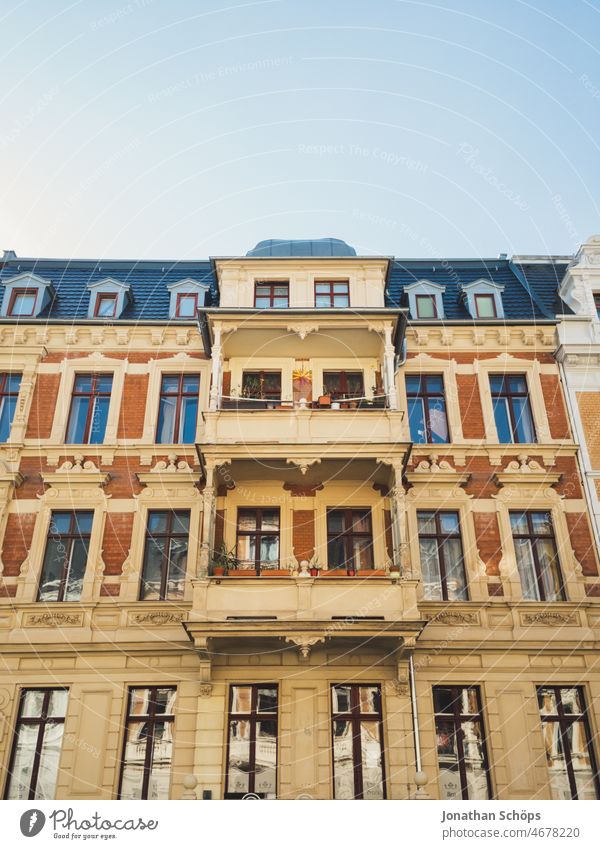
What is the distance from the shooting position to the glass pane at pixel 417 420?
20.1 metres

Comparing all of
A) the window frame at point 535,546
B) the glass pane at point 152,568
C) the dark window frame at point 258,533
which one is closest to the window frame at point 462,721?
the window frame at point 535,546

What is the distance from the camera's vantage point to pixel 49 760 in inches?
633

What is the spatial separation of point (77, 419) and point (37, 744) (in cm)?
803

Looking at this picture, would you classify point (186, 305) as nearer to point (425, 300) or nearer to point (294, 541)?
point (425, 300)

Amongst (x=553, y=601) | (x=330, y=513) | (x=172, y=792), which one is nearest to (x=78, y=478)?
(x=330, y=513)

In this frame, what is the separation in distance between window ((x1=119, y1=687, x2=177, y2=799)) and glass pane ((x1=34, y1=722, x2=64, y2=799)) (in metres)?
1.41

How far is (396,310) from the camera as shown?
1972cm

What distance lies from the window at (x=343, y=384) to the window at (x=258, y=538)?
11.9 feet

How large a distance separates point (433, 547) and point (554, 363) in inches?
256

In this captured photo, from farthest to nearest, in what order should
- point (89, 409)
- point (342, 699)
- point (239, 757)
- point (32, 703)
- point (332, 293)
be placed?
1. point (332, 293)
2. point (89, 409)
3. point (32, 703)
4. point (342, 699)
5. point (239, 757)

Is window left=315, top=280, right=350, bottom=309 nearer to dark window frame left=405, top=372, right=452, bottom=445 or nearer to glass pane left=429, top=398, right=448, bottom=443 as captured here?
dark window frame left=405, top=372, right=452, bottom=445

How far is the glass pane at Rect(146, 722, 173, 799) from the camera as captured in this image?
15703 mm

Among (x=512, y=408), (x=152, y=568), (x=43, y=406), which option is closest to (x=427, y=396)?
(x=512, y=408)

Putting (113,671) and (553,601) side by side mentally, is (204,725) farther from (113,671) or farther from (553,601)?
(553,601)
